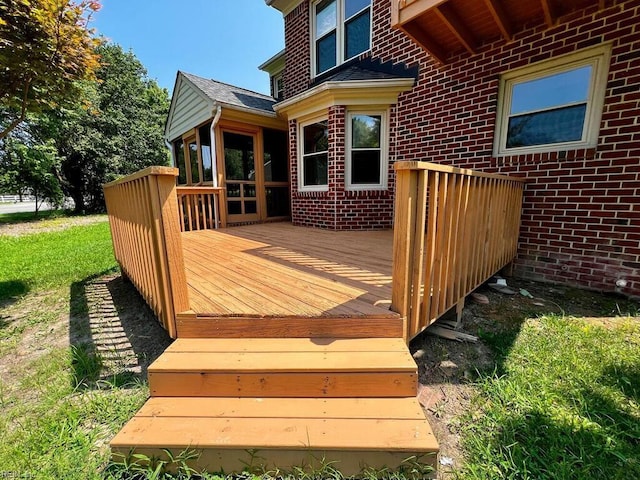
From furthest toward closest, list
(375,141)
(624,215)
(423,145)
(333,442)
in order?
(375,141) → (423,145) → (624,215) → (333,442)

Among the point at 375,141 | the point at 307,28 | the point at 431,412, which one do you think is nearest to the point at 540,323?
the point at 431,412

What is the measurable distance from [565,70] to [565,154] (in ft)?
3.21

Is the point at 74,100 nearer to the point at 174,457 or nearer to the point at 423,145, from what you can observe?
the point at 174,457

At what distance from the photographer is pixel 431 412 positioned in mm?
1598

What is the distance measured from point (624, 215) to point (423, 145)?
260cm

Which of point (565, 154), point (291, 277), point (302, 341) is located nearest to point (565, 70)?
point (565, 154)

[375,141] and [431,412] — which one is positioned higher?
[375,141]

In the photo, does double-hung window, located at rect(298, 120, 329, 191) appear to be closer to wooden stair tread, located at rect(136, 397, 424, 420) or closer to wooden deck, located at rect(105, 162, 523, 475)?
wooden deck, located at rect(105, 162, 523, 475)

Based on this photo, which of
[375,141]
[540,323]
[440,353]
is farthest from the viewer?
[375,141]

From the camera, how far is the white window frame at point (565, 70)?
2973 mm

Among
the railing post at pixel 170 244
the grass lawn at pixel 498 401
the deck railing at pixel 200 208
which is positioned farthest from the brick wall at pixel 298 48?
the grass lawn at pixel 498 401

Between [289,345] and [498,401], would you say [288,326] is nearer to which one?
[289,345]

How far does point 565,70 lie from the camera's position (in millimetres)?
3209

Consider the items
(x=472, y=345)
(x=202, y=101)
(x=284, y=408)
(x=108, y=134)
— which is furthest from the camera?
(x=108, y=134)
